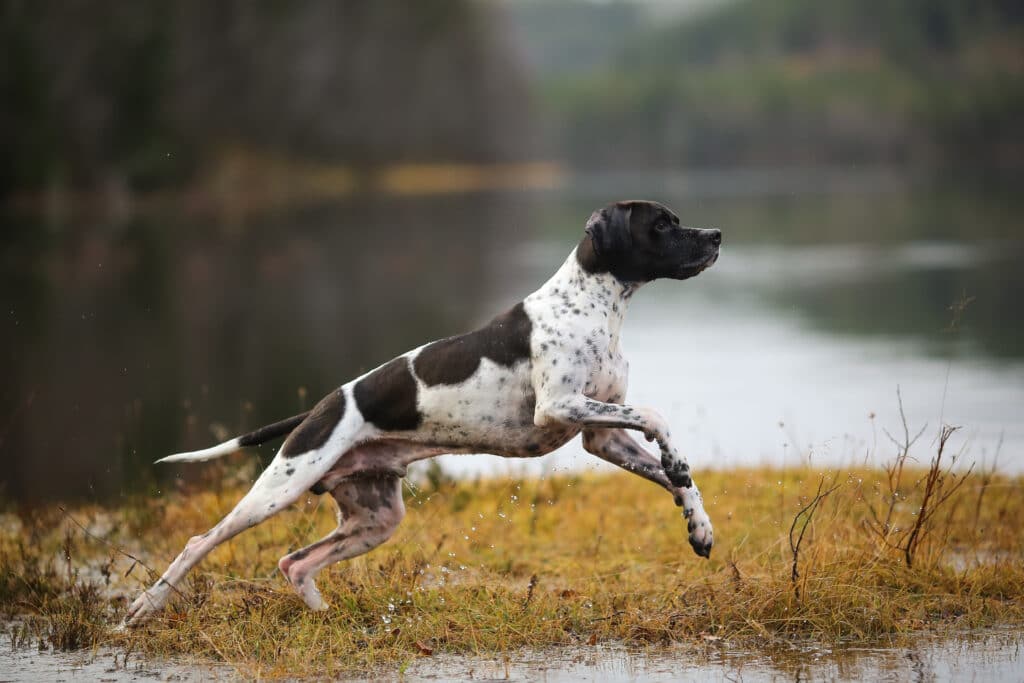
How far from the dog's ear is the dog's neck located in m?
0.11

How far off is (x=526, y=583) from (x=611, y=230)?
76.1 inches

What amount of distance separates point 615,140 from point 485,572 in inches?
6943

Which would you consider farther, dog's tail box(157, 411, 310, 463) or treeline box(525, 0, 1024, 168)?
treeline box(525, 0, 1024, 168)

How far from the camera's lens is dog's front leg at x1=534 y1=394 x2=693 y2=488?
5820 mm

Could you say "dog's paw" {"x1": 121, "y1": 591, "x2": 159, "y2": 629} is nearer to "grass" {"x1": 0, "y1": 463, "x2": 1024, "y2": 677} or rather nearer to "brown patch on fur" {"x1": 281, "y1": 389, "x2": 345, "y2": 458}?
"grass" {"x1": 0, "y1": 463, "x2": 1024, "y2": 677}

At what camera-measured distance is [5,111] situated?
40.5 meters

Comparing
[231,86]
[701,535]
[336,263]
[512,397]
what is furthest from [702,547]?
[231,86]

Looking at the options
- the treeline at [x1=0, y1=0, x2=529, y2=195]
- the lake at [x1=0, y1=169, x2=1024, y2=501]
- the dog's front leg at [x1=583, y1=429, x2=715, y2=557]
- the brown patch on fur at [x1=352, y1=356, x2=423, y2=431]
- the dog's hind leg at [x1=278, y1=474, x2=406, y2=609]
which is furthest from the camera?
the treeline at [x1=0, y1=0, x2=529, y2=195]

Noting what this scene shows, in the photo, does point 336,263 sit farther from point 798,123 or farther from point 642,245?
point 798,123

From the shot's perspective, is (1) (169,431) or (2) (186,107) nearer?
(1) (169,431)

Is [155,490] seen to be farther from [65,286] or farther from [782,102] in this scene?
[782,102]

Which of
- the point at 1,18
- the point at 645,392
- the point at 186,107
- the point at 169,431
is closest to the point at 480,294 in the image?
the point at 645,392

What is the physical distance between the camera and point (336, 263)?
3038cm

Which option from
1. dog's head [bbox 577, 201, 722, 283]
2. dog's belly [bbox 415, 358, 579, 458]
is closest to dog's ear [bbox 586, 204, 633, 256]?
dog's head [bbox 577, 201, 722, 283]
